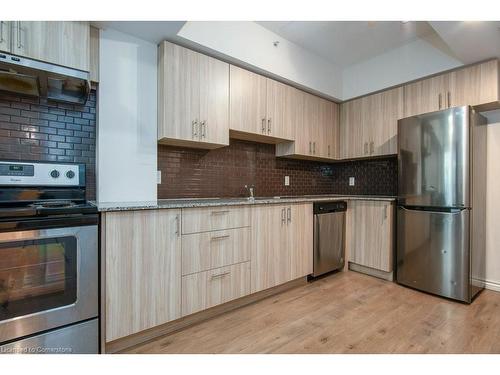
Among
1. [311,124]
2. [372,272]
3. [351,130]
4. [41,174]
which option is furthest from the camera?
[351,130]

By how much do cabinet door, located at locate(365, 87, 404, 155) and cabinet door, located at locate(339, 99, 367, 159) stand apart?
13 cm

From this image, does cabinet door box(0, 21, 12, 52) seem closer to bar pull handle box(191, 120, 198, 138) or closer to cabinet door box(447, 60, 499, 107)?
bar pull handle box(191, 120, 198, 138)

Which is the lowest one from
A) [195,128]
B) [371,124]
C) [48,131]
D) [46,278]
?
[46,278]

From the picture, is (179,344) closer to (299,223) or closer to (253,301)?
(253,301)

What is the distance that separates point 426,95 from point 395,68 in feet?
1.60

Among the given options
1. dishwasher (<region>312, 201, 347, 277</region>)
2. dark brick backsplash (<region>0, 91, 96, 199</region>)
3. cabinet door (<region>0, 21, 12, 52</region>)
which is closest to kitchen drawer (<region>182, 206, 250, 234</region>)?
dark brick backsplash (<region>0, 91, 96, 199</region>)

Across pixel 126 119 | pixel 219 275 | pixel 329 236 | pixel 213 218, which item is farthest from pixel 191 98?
pixel 329 236

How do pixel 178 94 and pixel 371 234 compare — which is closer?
pixel 178 94

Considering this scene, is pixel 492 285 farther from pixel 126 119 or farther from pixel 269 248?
pixel 126 119

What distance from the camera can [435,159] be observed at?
244 centimetres

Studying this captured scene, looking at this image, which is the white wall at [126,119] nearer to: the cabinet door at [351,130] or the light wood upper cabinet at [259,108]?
the light wood upper cabinet at [259,108]

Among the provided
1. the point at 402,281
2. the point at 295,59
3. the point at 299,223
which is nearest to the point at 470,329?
the point at 402,281
